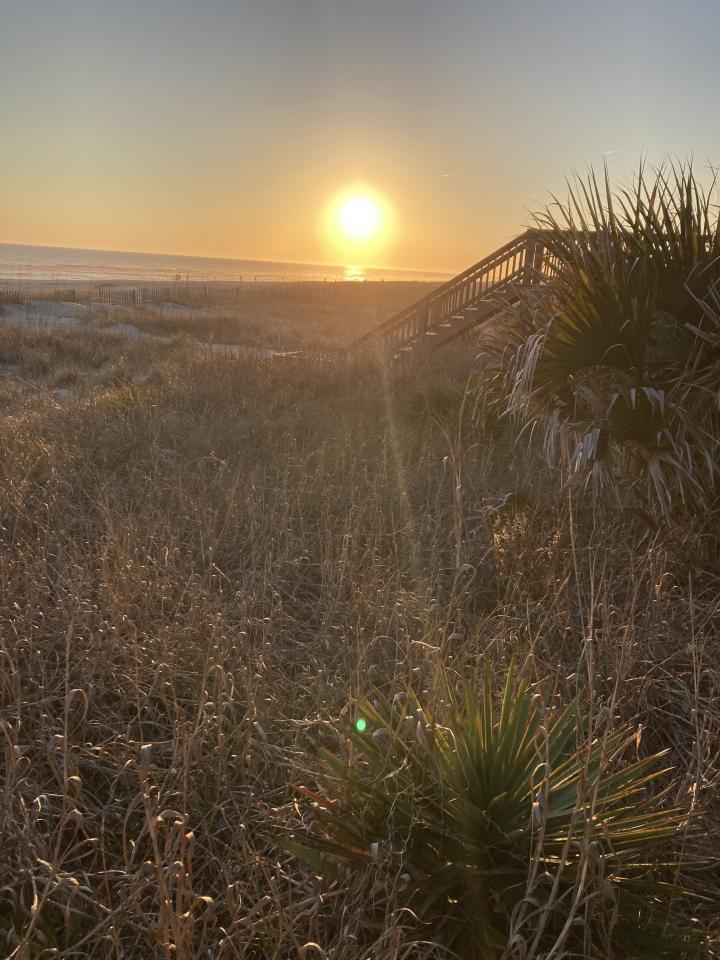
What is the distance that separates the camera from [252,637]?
13.1 feet

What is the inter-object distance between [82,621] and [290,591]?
1388mm

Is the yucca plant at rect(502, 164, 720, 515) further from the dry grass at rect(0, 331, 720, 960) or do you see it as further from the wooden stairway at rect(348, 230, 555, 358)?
the wooden stairway at rect(348, 230, 555, 358)

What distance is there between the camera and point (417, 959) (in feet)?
6.67

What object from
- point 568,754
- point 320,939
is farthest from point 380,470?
point 320,939

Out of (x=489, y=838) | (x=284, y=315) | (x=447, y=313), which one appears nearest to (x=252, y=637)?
(x=489, y=838)

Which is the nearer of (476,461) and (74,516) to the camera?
(74,516)

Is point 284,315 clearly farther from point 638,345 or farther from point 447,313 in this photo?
point 638,345

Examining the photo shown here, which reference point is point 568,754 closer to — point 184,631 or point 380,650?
point 380,650

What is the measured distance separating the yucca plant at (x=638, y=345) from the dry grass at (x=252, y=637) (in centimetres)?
55

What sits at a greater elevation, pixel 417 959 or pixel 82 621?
pixel 82 621

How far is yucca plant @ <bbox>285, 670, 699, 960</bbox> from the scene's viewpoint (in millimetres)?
2012

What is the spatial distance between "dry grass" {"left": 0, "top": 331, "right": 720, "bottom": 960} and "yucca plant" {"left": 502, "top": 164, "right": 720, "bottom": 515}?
546 millimetres

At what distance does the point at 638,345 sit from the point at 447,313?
38.7 ft

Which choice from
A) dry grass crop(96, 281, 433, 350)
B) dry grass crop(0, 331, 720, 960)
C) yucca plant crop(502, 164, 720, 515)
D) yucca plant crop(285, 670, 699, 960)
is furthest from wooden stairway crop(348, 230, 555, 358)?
yucca plant crop(285, 670, 699, 960)
